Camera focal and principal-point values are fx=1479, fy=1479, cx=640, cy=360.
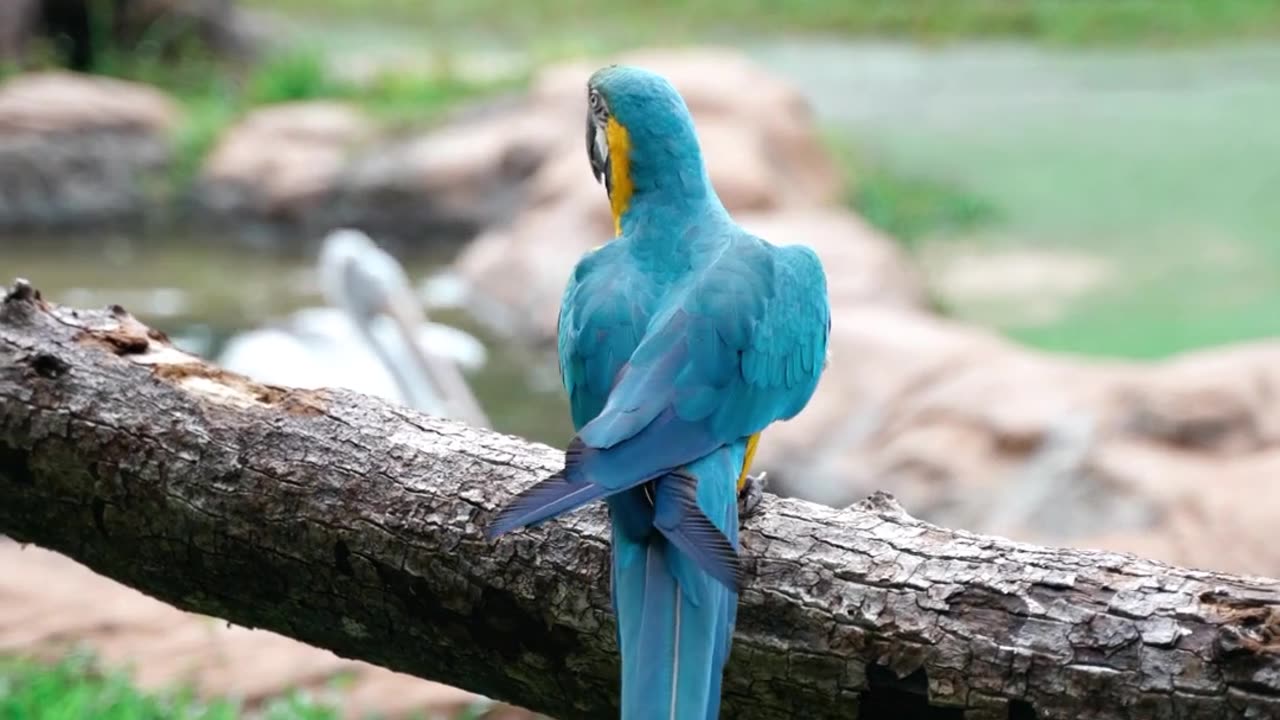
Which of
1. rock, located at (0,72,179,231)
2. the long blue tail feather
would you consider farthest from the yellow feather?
rock, located at (0,72,179,231)

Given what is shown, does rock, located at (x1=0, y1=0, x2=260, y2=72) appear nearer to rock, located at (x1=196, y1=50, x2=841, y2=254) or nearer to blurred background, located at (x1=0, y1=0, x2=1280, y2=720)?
blurred background, located at (x1=0, y1=0, x2=1280, y2=720)

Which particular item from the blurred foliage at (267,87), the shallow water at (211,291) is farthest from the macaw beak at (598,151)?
the blurred foliage at (267,87)

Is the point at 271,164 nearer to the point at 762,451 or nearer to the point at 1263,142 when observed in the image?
the point at 762,451

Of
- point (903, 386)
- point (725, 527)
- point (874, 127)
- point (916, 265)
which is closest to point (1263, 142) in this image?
point (874, 127)

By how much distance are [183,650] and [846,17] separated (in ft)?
38.3

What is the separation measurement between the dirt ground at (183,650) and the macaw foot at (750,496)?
141cm

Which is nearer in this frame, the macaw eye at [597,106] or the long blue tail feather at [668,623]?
the long blue tail feather at [668,623]

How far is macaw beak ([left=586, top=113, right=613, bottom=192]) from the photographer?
176cm

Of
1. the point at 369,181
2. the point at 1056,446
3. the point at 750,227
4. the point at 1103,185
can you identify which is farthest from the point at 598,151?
the point at 1103,185

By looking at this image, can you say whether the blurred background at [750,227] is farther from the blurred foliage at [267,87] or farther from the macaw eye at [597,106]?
the macaw eye at [597,106]

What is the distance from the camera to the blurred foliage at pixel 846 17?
42.7ft

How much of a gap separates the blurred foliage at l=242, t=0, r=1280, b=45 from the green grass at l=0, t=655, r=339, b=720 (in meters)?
10.2

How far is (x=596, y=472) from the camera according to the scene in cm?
127

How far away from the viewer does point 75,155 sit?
24.2 feet
